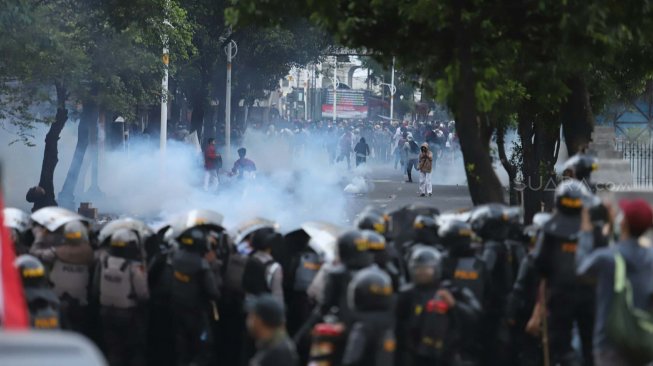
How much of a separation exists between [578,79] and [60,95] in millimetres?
14206

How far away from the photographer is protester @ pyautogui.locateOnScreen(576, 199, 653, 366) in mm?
8000

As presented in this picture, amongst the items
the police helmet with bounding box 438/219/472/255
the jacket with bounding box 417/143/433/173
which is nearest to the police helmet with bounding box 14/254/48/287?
the police helmet with bounding box 438/219/472/255

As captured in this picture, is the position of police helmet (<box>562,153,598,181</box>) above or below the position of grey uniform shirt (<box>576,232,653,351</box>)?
above

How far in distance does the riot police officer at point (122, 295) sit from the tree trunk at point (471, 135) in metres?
3.55

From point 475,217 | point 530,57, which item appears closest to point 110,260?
point 475,217

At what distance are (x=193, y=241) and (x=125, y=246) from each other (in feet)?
1.87

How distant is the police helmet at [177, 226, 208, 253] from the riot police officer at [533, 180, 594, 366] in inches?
101

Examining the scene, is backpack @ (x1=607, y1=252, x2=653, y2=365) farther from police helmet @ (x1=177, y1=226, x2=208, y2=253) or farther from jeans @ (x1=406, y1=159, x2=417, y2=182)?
jeans @ (x1=406, y1=159, x2=417, y2=182)

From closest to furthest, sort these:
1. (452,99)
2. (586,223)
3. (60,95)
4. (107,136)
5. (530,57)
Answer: (586,223) < (452,99) < (530,57) < (60,95) < (107,136)

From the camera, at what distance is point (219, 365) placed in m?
11.9

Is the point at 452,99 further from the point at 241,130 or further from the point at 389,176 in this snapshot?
the point at 241,130

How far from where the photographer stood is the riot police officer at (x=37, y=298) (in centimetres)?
915

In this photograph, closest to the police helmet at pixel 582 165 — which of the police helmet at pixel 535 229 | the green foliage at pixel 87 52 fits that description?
the police helmet at pixel 535 229

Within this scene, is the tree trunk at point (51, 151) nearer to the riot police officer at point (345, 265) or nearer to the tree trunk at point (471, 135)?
the tree trunk at point (471, 135)
